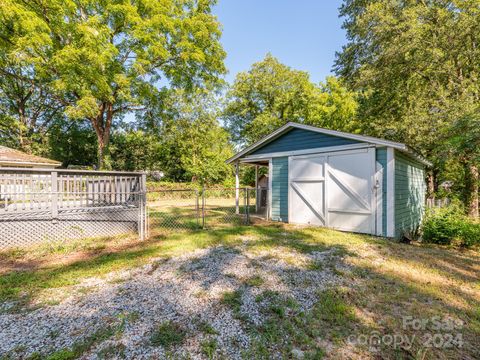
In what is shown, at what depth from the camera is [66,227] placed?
5605mm

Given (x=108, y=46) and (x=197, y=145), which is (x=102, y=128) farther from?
(x=197, y=145)

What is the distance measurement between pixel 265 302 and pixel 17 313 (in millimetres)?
2815

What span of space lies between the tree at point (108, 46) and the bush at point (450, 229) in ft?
46.0

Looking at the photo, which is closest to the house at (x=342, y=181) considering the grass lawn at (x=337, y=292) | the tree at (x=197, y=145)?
the grass lawn at (x=337, y=292)

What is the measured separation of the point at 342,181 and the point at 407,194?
8.27 ft

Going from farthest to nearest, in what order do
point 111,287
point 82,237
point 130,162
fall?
1. point 130,162
2. point 82,237
3. point 111,287

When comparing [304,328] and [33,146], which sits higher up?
[33,146]

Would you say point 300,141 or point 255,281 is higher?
point 300,141

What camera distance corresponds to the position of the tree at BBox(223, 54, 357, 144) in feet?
61.0

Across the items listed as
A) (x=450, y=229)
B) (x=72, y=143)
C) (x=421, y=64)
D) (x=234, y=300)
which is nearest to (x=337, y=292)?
(x=234, y=300)

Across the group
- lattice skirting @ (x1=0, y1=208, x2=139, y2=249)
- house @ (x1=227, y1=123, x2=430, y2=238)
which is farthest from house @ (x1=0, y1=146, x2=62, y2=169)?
house @ (x1=227, y1=123, x2=430, y2=238)

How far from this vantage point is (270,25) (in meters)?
11.5

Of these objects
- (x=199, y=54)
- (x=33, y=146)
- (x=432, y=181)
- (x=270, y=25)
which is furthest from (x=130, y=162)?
(x=432, y=181)

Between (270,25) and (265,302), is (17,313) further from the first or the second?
(270,25)
